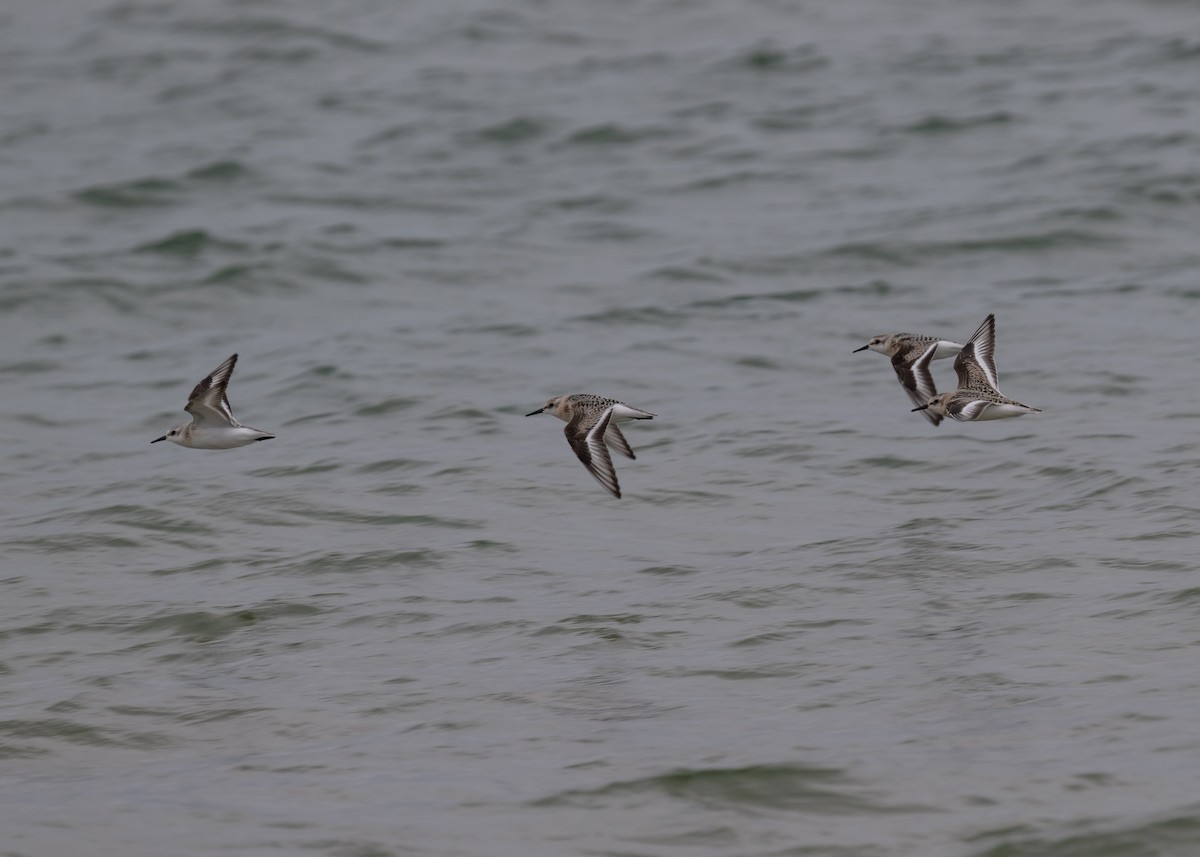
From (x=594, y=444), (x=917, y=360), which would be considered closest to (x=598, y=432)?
(x=594, y=444)

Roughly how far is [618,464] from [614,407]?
6.39ft

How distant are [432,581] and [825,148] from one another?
12.2 metres

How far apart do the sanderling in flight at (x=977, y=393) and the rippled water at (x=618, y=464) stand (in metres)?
0.75

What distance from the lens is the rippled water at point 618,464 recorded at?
7500 millimetres

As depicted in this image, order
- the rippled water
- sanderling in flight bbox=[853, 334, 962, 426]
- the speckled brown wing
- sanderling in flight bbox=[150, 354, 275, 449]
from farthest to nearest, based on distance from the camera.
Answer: sanderling in flight bbox=[853, 334, 962, 426] → sanderling in flight bbox=[150, 354, 275, 449] → the speckled brown wing → the rippled water

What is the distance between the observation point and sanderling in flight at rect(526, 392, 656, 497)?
986 cm

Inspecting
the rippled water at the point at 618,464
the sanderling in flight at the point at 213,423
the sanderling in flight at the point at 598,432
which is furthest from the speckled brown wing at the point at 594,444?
the sanderling in flight at the point at 213,423

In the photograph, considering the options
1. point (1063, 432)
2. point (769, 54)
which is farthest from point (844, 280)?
point (769, 54)

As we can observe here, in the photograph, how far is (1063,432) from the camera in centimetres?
1214

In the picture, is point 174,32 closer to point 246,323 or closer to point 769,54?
point 769,54

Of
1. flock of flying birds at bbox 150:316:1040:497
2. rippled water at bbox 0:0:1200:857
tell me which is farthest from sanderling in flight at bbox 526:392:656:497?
rippled water at bbox 0:0:1200:857

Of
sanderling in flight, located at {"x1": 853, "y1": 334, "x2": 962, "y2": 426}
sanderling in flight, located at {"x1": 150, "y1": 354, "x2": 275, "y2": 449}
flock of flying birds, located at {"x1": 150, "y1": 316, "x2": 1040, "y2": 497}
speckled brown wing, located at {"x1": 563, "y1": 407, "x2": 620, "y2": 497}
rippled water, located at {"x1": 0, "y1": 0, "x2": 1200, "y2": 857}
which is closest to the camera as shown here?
rippled water, located at {"x1": 0, "y1": 0, "x2": 1200, "y2": 857}

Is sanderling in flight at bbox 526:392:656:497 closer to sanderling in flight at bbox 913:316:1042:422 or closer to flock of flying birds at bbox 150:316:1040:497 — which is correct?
flock of flying birds at bbox 150:316:1040:497

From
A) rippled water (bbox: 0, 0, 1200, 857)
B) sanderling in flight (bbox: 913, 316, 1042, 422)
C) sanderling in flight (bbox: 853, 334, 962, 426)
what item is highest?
sanderling in flight (bbox: 913, 316, 1042, 422)
